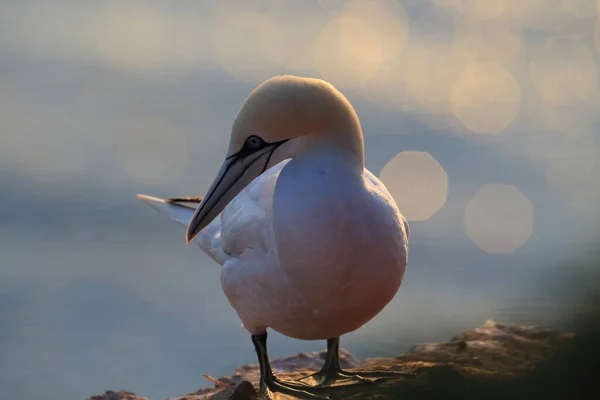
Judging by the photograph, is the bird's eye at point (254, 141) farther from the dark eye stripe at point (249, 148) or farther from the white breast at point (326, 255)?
the white breast at point (326, 255)

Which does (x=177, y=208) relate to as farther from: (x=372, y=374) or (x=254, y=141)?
(x=254, y=141)

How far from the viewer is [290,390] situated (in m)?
4.98

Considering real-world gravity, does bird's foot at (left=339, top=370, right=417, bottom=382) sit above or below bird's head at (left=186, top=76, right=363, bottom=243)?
below

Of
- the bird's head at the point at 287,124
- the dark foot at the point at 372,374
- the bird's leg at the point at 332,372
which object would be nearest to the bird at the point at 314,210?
the bird's head at the point at 287,124

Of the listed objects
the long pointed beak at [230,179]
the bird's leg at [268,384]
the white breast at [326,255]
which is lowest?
the bird's leg at [268,384]

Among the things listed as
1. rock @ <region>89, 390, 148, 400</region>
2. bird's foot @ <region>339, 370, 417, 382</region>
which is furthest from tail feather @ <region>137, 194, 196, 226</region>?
bird's foot @ <region>339, 370, 417, 382</region>

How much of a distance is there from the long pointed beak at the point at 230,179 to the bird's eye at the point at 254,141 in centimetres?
2

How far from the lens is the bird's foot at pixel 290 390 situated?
489cm

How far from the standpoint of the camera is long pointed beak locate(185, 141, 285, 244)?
406 cm

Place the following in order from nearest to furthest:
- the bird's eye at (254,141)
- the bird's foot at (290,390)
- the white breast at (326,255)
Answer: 1. the white breast at (326,255)
2. the bird's eye at (254,141)
3. the bird's foot at (290,390)

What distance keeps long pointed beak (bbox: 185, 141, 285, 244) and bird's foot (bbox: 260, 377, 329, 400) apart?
1.18 m

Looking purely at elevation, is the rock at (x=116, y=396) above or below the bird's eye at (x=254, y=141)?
below

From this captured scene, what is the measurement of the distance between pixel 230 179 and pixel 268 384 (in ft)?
4.79

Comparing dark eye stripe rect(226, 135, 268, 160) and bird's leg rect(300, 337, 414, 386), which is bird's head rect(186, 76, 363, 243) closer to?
dark eye stripe rect(226, 135, 268, 160)
